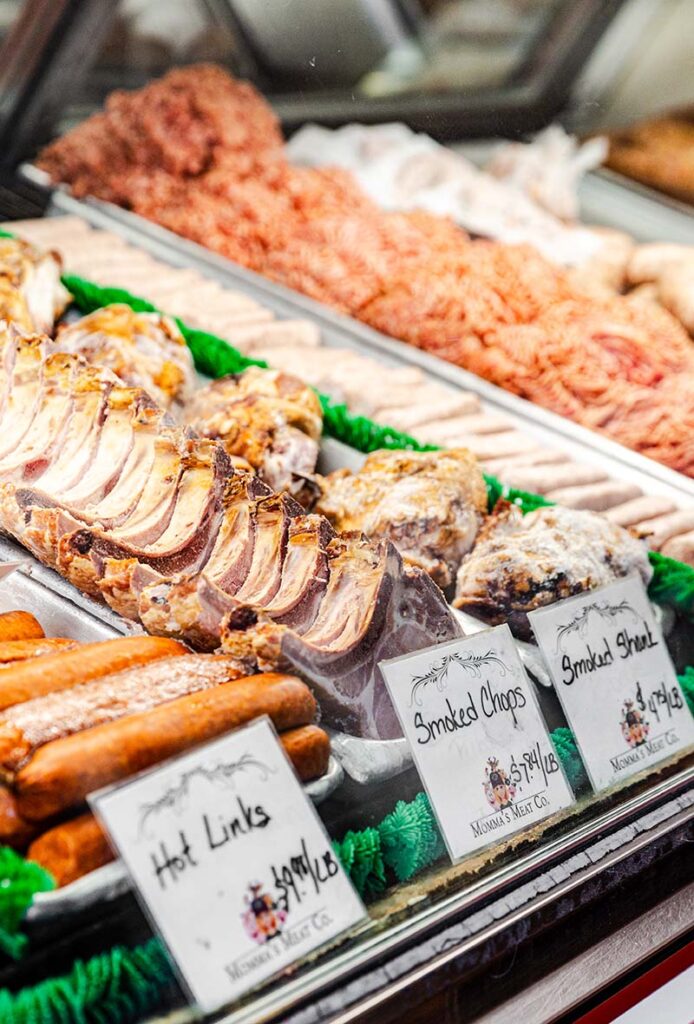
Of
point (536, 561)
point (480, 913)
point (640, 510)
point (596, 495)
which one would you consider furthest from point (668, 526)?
point (480, 913)

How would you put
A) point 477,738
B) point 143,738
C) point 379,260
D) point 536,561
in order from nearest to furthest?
point 143,738 → point 477,738 → point 536,561 → point 379,260

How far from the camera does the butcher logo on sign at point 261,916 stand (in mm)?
1646

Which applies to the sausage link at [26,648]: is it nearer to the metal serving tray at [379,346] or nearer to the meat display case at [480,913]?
the meat display case at [480,913]

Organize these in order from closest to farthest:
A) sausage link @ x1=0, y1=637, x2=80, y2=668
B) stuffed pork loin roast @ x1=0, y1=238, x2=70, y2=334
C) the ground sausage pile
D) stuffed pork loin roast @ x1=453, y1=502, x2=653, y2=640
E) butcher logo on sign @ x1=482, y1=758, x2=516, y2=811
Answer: sausage link @ x1=0, y1=637, x2=80, y2=668 → butcher logo on sign @ x1=482, y1=758, x2=516, y2=811 → stuffed pork loin roast @ x1=453, y1=502, x2=653, y2=640 → stuffed pork loin roast @ x1=0, y1=238, x2=70, y2=334 → the ground sausage pile

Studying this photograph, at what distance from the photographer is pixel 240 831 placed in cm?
168

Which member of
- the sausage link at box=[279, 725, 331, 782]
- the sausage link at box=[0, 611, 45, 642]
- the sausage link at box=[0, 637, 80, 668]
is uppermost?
the sausage link at box=[0, 611, 45, 642]

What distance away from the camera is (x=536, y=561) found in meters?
2.78

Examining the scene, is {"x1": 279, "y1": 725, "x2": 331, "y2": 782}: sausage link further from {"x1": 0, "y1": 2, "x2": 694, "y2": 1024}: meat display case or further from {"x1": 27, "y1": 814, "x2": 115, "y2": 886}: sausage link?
{"x1": 27, "y1": 814, "x2": 115, "y2": 886}: sausage link

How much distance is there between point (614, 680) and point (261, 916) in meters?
1.11

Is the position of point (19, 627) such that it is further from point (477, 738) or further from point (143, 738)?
point (477, 738)

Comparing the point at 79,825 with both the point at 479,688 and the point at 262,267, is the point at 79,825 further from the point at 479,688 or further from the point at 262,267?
the point at 262,267

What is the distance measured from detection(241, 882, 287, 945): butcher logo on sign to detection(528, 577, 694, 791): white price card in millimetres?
879

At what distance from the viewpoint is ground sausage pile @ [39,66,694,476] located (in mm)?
4457

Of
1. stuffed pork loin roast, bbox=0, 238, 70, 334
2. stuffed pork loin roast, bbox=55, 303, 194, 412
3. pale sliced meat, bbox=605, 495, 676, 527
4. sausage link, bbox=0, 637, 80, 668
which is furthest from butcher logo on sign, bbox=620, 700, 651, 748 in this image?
stuffed pork loin roast, bbox=0, 238, 70, 334
